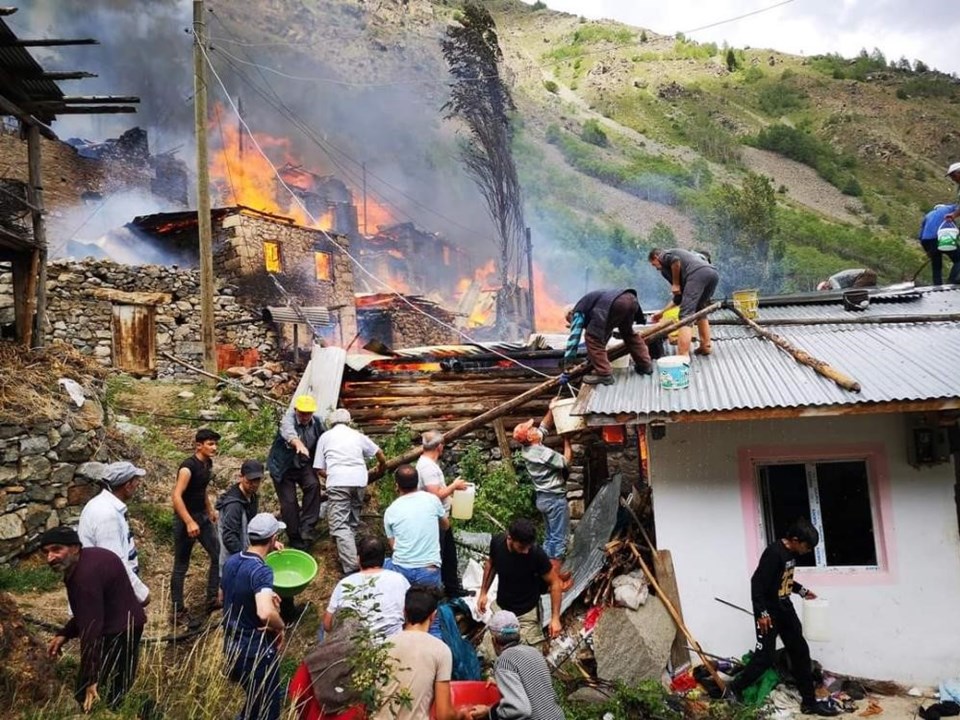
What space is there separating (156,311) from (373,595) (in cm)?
1561

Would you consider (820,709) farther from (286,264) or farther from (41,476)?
(286,264)

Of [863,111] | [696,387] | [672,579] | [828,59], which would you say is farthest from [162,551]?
[828,59]

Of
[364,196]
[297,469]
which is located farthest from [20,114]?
[364,196]

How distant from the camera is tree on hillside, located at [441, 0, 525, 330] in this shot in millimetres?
42562

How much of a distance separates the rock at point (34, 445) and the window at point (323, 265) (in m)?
16.7

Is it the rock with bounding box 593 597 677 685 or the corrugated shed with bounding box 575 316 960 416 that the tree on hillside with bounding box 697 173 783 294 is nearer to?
the corrugated shed with bounding box 575 316 960 416

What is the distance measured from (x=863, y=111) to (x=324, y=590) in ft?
183

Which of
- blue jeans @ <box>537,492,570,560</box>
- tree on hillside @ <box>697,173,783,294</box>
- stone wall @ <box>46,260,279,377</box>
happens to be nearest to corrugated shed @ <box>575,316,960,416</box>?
blue jeans @ <box>537,492,570,560</box>

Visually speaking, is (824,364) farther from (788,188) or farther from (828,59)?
(828,59)

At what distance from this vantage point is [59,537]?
4.24m

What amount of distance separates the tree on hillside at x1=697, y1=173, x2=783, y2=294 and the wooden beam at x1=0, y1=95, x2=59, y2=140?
1149 inches

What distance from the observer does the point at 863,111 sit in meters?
49.2

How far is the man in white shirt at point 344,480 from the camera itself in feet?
24.0

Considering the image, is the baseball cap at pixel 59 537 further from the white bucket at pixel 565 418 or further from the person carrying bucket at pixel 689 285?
the person carrying bucket at pixel 689 285
